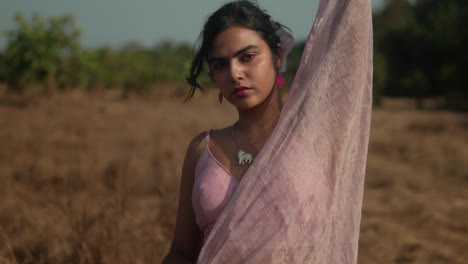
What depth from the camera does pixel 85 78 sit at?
16.2 m

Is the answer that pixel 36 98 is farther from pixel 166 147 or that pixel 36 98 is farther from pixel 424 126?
pixel 424 126

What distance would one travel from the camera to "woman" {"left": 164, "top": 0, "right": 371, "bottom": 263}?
3.82 feet

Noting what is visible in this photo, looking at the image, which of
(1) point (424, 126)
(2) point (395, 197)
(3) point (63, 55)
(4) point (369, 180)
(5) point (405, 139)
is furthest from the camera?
(3) point (63, 55)

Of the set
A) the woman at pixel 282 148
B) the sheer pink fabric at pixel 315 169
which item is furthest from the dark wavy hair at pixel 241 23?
the sheer pink fabric at pixel 315 169

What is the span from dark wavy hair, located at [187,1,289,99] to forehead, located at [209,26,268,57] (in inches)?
0.4

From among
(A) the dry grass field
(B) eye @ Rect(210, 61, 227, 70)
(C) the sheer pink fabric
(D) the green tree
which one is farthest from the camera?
(D) the green tree

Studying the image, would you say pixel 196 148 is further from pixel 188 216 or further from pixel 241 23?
pixel 241 23

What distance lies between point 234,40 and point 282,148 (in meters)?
0.30

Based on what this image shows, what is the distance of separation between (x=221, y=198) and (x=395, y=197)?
4.59m

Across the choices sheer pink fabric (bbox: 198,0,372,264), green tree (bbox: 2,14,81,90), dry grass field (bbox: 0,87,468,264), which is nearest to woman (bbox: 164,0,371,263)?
sheer pink fabric (bbox: 198,0,372,264)

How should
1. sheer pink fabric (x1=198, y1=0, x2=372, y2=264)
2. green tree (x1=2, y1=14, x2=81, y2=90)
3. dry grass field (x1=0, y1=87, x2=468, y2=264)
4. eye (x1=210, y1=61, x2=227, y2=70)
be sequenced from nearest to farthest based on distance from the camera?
sheer pink fabric (x1=198, y1=0, x2=372, y2=264), eye (x1=210, y1=61, x2=227, y2=70), dry grass field (x1=0, y1=87, x2=468, y2=264), green tree (x1=2, y1=14, x2=81, y2=90)

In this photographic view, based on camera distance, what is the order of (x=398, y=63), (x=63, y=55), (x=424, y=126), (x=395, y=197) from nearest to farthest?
(x=395, y=197) < (x=424, y=126) < (x=63, y=55) < (x=398, y=63)

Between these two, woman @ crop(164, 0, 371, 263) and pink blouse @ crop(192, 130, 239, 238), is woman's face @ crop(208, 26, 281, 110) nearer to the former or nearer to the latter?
woman @ crop(164, 0, 371, 263)

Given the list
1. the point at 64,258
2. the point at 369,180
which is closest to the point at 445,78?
the point at 369,180
